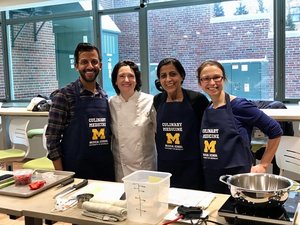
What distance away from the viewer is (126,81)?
2.13 m

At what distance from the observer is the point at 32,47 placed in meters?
5.90

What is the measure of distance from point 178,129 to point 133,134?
0.28 metres

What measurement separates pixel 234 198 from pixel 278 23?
11.5ft

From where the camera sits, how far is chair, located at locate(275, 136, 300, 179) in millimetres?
2318

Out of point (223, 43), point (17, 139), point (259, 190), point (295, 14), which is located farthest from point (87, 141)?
point (295, 14)

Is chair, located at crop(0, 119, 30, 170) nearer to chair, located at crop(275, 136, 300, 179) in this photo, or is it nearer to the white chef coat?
the white chef coat

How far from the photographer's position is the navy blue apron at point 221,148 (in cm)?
178

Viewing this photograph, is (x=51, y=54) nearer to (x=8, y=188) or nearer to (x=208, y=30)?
(x=208, y=30)

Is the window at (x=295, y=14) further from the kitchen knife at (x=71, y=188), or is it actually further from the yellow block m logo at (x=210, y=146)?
the kitchen knife at (x=71, y=188)

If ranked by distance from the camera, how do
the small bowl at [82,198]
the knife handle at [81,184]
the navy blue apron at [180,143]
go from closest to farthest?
the small bowl at [82,198], the knife handle at [81,184], the navy blue apron at [180,143]

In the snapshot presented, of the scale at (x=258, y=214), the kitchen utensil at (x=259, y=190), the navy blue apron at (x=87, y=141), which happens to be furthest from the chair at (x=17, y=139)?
the scale at (x=258, y=214)

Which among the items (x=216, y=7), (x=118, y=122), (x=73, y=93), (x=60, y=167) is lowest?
(x=60, y=167)

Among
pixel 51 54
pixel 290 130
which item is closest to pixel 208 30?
pixel 290 130

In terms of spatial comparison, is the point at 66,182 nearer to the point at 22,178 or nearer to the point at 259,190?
the point at 22,178
